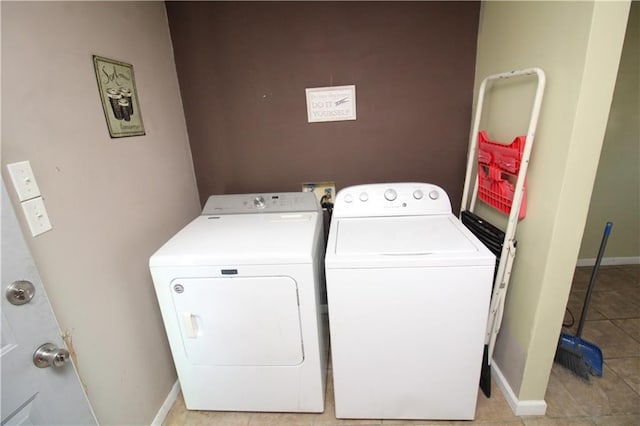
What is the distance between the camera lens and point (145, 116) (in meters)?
1.62

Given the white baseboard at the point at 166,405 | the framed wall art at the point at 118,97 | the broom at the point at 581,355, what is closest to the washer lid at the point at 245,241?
the framed wall art at the point at 118,97

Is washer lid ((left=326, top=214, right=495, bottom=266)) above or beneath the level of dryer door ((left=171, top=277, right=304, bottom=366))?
above

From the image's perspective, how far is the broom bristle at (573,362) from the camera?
1739 mm

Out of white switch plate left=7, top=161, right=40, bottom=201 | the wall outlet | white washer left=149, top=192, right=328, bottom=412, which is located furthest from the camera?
the wall outlet

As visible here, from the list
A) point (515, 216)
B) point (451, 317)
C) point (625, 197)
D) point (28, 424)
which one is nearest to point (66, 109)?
point (28, 424)

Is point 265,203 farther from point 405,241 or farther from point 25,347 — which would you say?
point 25,347

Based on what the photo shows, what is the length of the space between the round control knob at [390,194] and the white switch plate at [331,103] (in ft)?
1.83

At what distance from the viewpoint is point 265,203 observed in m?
1.93

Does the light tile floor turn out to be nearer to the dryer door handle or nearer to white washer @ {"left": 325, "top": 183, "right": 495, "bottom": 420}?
white washer @ {"left": 325, "top": 183, "right": 495, "bottom": 420}

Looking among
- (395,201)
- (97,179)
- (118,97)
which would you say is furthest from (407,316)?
(118,97)

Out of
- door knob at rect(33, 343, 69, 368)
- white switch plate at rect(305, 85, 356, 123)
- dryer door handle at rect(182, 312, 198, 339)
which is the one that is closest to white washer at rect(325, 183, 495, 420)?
dryer door handle at rect(182, 312, 198, 339)

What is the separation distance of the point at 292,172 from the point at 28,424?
1638mm

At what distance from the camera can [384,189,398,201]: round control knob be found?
5.78 ft

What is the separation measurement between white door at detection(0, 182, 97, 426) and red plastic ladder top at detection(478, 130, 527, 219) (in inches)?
70.4
